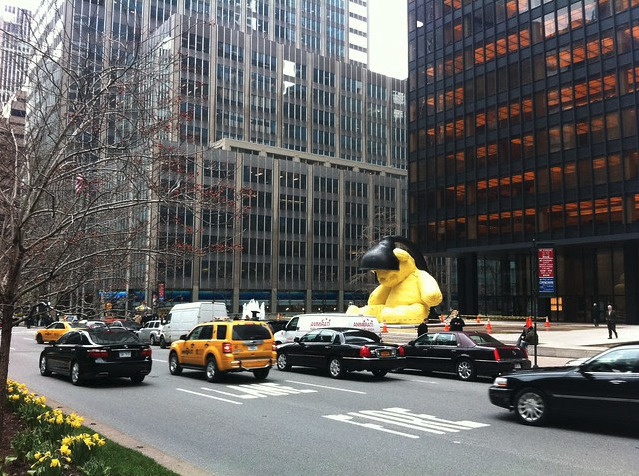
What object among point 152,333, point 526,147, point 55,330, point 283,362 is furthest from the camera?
point 526,147

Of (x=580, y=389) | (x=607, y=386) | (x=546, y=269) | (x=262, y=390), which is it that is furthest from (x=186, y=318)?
(x=607, y=386)

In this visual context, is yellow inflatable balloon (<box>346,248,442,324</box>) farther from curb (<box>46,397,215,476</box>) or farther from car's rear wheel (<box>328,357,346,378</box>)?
curb (<box>46,397,215,476</box>)

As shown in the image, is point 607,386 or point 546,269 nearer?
point 607,386

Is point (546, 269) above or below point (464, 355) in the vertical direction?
above

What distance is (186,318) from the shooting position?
31141mm

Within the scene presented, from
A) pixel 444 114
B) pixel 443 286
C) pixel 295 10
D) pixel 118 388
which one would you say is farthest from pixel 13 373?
pixel 295 10

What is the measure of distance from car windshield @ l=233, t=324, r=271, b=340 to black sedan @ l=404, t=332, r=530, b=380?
4794 millimetres

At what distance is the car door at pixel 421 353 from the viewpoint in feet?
57.6

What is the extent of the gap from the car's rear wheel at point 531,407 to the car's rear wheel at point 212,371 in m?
8.54

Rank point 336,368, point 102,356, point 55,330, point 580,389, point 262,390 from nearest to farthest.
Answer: point 580,389 → point 262,390 → point 102,356 → point 336,368 → point 55,330

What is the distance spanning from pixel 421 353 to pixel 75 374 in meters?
10.1

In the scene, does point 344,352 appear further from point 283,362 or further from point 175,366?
point 175,366

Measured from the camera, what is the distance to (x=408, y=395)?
13625mm

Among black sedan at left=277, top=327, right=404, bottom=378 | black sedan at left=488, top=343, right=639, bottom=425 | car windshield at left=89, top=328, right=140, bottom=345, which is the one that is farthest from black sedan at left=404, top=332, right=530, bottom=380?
car windshield at left=89, top=328, right=140, bottom=345
